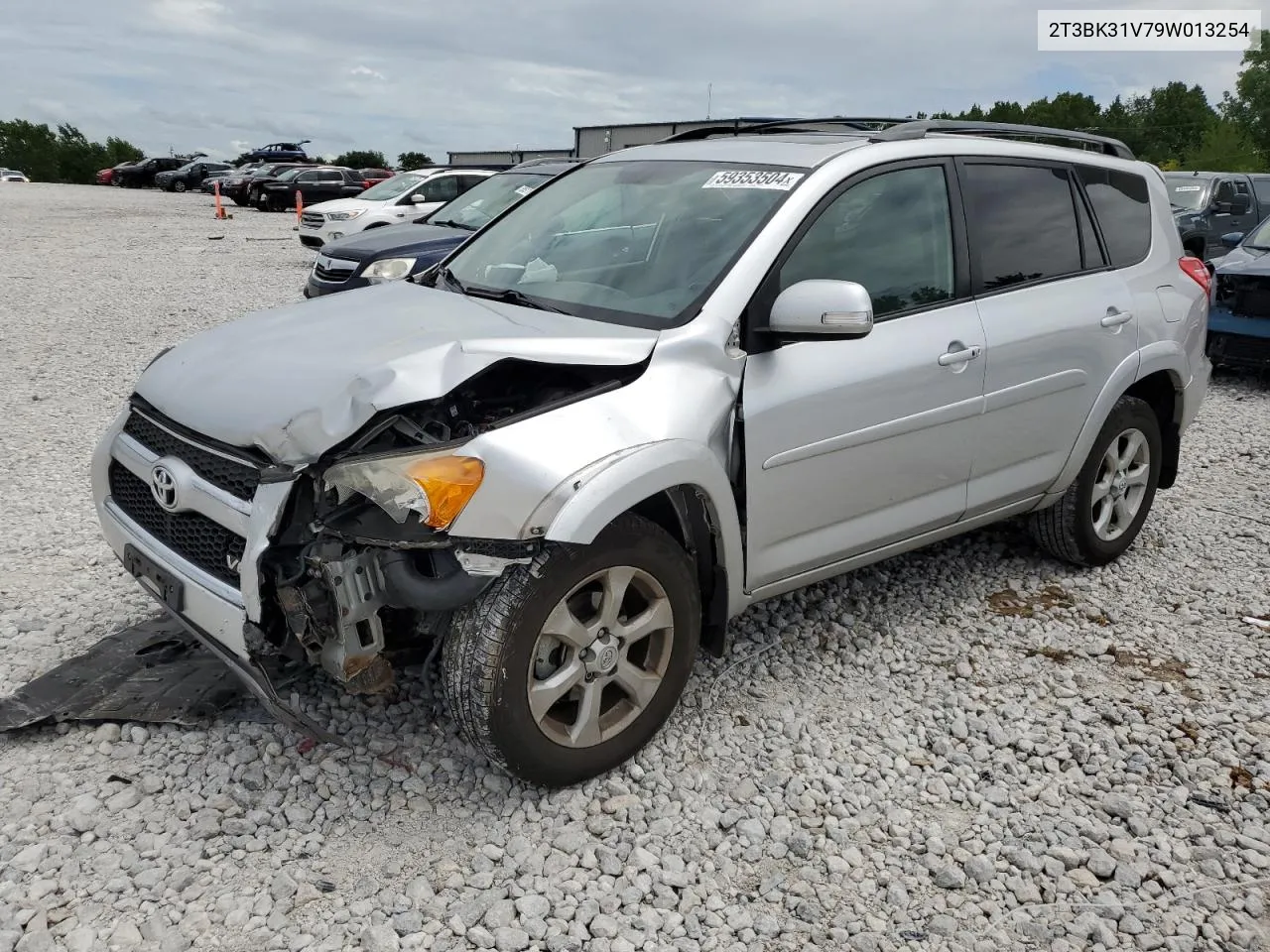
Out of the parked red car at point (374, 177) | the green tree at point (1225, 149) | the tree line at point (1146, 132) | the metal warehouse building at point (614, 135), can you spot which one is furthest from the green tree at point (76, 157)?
the green tree at point (1225, 149)

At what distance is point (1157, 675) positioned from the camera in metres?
3.84

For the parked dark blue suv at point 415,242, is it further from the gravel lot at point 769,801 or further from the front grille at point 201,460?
the front grille at point 201,460

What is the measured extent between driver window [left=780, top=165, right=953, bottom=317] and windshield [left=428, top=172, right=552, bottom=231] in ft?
24.1

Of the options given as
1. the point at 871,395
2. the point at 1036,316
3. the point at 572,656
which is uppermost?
the point at 1036,316

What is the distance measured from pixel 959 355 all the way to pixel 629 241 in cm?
125

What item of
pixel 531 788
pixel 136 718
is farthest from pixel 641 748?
pixel 136 718

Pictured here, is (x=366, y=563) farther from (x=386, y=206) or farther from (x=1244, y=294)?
(x=386, y=206)

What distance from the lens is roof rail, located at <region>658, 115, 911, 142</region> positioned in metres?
4.31

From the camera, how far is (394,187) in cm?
1744

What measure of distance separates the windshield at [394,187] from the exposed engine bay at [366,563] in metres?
15.2

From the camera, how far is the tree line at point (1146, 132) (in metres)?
66.6

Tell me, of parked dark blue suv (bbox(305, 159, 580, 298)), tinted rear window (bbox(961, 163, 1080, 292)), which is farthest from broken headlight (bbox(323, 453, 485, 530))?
parked dark blue suv (bbox(305, 159, 580, 298))

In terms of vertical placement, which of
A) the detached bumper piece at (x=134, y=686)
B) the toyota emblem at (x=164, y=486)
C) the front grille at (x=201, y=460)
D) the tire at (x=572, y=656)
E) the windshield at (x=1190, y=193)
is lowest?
the detached bumper piece at (x=134, y=686)

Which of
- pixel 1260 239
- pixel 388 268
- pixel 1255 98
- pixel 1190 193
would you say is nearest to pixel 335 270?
pixel 388 268
